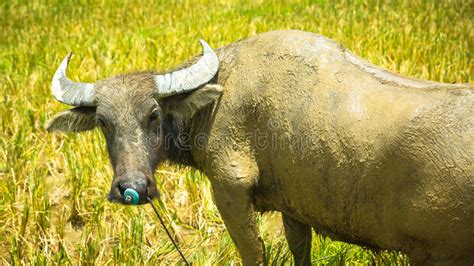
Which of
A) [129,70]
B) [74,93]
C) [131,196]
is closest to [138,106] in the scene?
[74,93]

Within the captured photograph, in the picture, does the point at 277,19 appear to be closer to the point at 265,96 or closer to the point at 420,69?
the point at 420,69

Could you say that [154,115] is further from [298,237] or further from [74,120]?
[298,237]

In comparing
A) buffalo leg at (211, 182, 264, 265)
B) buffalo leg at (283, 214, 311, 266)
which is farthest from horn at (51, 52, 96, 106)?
buffalo leg at (283, 214, 311, 266)

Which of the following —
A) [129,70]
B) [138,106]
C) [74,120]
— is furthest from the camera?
[129,70]

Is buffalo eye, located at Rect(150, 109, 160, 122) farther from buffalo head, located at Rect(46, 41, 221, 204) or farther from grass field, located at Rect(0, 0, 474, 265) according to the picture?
grass field, located at Rect(0, 0, 474, 265)

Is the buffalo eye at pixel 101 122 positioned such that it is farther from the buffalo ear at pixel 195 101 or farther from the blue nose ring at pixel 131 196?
the blue nose ring at pixel 131 196

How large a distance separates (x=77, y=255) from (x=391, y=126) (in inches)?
105

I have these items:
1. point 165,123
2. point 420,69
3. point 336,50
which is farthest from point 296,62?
point 420,69

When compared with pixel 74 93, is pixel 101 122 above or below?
below

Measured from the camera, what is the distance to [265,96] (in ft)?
10.3

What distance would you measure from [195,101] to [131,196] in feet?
2.19

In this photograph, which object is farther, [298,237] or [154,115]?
[298,237]

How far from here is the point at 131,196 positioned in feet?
9.50

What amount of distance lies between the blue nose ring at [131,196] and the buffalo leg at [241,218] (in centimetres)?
53
